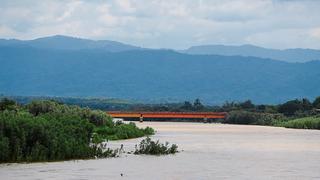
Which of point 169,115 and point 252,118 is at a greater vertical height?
point 169,115

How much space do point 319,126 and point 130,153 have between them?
217 ft

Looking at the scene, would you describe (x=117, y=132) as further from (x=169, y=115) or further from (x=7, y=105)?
(x=169, y=115)

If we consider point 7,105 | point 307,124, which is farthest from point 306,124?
point 7,105

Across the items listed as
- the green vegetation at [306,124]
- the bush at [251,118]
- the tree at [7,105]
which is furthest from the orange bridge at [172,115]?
the tree at [7,105]

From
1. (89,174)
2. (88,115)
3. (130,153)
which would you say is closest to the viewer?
(89,174)

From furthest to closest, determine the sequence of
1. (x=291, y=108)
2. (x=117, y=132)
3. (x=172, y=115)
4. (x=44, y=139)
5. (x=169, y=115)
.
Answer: (x=172, y=115) → (x=169, y=115) → (x=291, y=108) → (x=117, y=132) → (x=44, y=139)

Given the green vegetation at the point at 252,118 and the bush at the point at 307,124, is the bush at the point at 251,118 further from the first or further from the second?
the bush at the point at 307,124

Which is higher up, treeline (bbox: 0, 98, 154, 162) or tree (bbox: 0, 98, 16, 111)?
tree (bbox: 0, 98, 16, 111)

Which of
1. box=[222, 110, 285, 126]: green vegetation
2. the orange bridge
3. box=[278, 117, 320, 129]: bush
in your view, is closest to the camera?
box=[278, 117, 320, 129]: bush

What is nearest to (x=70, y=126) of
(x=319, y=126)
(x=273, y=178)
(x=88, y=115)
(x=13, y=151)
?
(x=13, y=151)

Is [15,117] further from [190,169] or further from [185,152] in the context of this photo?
[185,152]

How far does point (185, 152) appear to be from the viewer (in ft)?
185

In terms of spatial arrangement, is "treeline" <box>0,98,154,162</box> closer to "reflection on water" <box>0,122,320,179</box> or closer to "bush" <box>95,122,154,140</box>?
"reflection on water" <box>0,122,320,179</box>

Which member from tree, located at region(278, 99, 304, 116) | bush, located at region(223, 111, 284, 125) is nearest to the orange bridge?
bush, located at region(223, 111, 284, 125)
